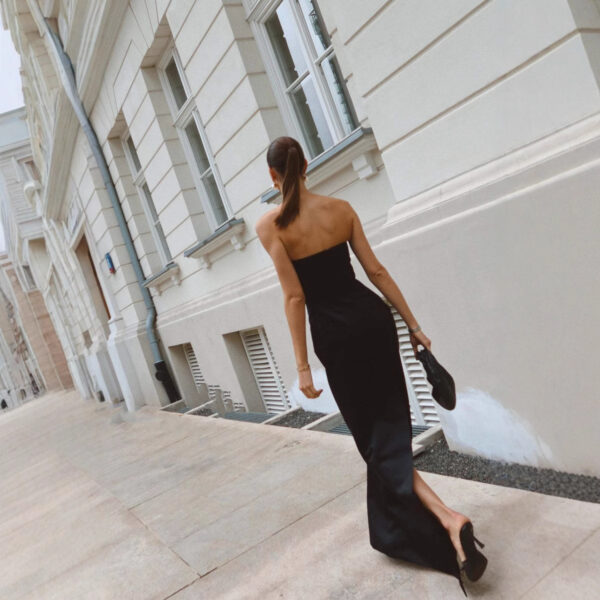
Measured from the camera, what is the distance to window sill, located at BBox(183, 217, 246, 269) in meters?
5.92

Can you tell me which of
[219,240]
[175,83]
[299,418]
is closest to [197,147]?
[175,83]

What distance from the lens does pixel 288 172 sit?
2168 mm

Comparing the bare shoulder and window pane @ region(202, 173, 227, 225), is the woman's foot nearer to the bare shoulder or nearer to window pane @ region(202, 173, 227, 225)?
the bare shoulder

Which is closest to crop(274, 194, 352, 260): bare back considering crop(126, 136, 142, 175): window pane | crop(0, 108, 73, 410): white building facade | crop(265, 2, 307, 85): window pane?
crop(265, 2, 307, 85): window pane

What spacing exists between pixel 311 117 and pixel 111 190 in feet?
18.2

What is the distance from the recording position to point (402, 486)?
2141mm

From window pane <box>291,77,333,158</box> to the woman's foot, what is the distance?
3434mm

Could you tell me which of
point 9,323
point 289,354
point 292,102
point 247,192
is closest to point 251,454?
point 289,354

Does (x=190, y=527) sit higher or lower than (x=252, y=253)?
lower

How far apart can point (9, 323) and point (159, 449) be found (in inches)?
1810

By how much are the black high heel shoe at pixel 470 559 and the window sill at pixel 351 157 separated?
8.85ft

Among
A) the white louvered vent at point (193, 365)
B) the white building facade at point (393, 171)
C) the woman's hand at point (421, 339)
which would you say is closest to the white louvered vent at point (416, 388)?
the white building facade at point (393, 171)

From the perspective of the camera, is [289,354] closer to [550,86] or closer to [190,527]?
[190,527]

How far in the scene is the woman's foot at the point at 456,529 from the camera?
1945mm
